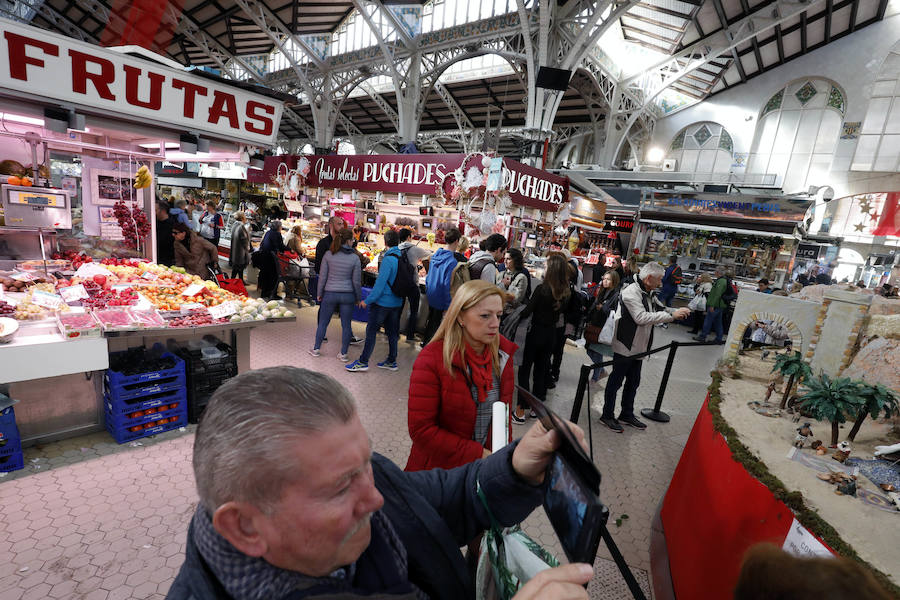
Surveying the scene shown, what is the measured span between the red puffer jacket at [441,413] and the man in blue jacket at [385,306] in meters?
Answer: 3.13

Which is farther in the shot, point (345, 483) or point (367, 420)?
point (367, 420)

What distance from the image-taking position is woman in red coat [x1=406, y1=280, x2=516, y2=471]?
1.77 metres

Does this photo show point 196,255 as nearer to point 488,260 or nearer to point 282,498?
point 488,260

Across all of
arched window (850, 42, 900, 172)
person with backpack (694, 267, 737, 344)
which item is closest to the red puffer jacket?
person with backpack (694, 267, 737, 344)

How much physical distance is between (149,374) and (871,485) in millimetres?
4348

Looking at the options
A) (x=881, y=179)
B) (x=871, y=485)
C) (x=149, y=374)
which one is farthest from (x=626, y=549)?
(x=881, y=179)

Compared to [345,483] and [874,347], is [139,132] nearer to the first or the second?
[345,483]

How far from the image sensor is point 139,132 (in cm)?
373

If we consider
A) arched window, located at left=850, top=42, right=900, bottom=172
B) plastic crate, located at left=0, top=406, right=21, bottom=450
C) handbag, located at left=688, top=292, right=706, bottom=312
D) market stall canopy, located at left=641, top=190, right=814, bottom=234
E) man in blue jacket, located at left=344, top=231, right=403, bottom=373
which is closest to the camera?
plastic crate, located at left=0, top=406, right=21, bottom=450

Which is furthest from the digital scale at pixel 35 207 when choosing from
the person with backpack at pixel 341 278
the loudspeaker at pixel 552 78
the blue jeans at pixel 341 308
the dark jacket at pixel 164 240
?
the loudspeaker at pixel 552 78

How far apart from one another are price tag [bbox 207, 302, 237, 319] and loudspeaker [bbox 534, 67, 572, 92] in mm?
10100

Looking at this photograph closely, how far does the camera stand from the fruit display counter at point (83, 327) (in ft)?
9.00

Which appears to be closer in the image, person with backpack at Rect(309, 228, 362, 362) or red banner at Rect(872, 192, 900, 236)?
person with backpack at Rect(309, 228, 362, 362)

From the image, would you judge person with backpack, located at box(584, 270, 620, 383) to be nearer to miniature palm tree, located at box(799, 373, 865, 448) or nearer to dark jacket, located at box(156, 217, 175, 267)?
miniature palm tree, located at box(799, 373, 865, 448)
